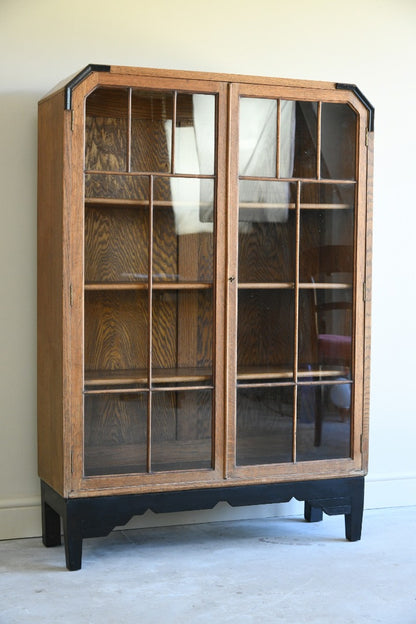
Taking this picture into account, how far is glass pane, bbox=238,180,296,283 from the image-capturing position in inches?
128

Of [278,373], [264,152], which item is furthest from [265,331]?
[264,152]

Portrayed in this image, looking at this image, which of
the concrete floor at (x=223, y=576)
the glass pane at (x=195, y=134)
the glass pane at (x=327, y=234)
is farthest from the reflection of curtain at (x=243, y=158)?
the concrete floor at (x=223, y=576)

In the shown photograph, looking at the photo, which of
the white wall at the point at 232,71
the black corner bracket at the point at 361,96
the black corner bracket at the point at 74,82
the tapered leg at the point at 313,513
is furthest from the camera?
the tapered leg at the point at 313,513

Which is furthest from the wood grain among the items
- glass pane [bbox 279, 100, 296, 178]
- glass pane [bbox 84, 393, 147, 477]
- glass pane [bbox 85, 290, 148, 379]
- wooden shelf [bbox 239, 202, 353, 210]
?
glass pane [bbox 279, 100, 296, 178]

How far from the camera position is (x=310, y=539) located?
347 centimetres

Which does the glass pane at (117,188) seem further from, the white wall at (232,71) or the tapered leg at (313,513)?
the tapered leg at (313,513)

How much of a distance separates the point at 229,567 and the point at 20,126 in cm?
186

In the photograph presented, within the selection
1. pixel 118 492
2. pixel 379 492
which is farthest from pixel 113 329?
pixel 379 492

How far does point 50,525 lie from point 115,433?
20.3 inches

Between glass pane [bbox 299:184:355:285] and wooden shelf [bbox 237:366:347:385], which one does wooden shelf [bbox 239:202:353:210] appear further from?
wooden shelf [bbox 237:366:347:385]

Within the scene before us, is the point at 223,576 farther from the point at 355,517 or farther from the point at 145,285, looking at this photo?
the point at 145,285

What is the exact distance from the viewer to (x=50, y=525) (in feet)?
10.9

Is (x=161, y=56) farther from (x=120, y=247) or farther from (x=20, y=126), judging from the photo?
(x=120, y=247)

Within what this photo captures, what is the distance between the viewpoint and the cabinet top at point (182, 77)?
2984 millimetres
